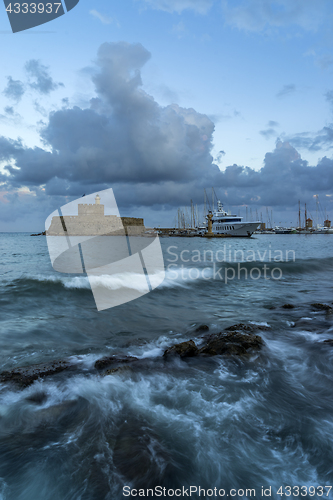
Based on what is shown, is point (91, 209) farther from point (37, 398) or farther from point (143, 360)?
point (37, 398)

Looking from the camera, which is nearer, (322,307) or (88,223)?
(322,307)

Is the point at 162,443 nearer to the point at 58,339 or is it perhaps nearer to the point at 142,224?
the point at 58,339

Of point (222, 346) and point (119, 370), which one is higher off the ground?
point (119, 370)

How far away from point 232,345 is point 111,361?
267 centimetres

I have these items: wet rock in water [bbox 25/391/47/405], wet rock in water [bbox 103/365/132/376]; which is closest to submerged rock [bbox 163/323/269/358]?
wet rock in water [bbox 103/365/132/376]

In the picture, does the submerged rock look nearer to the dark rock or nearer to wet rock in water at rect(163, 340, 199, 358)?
wet rock in water at rect(163, 340, 199, 358)

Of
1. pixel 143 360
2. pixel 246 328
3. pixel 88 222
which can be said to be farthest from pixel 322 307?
pixel 88 222

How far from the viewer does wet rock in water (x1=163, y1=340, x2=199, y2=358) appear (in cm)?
578

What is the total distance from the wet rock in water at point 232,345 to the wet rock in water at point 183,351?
20 centimetres

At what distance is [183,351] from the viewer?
5801mm

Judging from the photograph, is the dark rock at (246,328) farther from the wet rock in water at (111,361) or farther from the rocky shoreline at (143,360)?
the wet rock in water at (111,361)

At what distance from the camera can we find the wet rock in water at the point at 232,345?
582 centimetres

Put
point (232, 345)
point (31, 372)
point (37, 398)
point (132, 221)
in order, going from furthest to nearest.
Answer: point (132, 221) < point (232, 345) < point (31, 372) < point (37, 398)

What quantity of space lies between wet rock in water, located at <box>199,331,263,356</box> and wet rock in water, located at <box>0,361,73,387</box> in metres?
3.00
